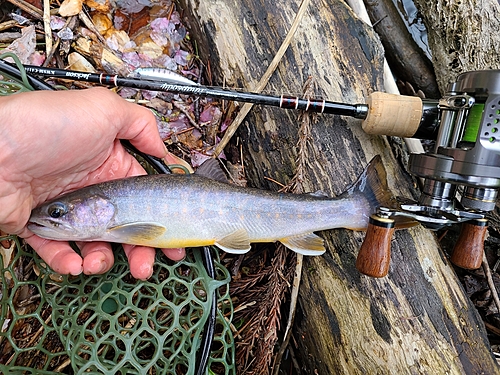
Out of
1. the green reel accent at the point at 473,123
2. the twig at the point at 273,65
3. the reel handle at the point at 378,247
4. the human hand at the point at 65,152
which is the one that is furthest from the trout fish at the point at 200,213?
the twig at the point at 273,65

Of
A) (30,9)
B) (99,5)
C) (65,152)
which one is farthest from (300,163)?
(30,9)

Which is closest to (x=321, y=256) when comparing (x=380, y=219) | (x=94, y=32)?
(x=380, y=219)

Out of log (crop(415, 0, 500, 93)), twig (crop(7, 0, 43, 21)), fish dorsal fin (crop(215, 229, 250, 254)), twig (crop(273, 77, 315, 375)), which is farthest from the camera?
twig (crop(7, 0, 43, 21))

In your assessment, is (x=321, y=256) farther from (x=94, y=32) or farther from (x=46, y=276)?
(x=94, y=32)

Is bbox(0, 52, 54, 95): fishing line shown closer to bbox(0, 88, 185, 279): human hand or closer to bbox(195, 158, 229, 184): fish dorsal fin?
bbox(0, 88, 185, 279): human hand

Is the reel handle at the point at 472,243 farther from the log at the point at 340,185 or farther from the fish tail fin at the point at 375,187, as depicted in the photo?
the fish tail fin at the point at 375,187

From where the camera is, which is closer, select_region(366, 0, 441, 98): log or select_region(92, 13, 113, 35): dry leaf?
select_region(92, 13, 113, 35): dry leaf

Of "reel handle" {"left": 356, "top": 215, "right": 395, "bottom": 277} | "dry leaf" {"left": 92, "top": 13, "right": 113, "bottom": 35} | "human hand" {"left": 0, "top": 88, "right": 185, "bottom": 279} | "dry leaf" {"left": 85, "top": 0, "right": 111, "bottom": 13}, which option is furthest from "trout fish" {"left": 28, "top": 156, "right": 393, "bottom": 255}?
"dry leaf" {"left": 85, "top": 0, "right": 111, "bottom": 13}
